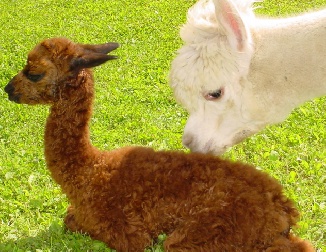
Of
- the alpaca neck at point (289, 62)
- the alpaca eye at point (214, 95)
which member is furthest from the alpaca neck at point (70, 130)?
the alpaca neck at point (289, 62)

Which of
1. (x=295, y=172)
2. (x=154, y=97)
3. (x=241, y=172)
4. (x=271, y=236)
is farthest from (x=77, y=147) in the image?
(x=154, y=97)

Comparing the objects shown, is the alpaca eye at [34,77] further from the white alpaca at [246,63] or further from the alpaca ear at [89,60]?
the white alpaca at [246,63]

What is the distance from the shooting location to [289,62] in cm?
383

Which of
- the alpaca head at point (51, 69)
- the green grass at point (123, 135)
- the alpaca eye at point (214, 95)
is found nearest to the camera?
the alpaca eye at point (214, 95)

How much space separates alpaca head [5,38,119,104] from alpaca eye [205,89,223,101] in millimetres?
846

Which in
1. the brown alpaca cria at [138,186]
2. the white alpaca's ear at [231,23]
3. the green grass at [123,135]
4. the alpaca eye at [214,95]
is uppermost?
the white alpaca's ear at [231,23]

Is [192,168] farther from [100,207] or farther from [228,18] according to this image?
[228,18]

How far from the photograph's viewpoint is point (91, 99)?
13.7 ft

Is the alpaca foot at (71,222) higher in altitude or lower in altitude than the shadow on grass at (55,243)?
higher

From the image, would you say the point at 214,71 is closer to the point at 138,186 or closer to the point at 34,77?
the point at 138,186

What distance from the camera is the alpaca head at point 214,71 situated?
3762 millimetres

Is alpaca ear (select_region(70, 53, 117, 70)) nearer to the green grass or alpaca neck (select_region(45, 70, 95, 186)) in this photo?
alpaca neck (select_region(45, 70, 95, 186))

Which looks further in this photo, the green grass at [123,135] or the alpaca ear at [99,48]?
the green grass at [123,135]

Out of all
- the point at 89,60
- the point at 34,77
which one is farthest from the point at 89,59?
the point at 34,77
